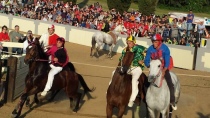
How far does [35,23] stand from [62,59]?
1624 cm

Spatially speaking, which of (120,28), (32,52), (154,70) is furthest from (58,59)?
(120,28)

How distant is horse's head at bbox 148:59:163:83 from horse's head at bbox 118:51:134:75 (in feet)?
2.72

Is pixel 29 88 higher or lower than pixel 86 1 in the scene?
lower

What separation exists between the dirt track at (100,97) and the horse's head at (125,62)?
292cm

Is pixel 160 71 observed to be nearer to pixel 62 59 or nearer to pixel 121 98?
pixel 121 98

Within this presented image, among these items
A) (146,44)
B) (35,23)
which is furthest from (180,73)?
(35,23)

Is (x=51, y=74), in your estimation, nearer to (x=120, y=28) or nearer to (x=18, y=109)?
(x=18, y=109)

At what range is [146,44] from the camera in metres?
22.5

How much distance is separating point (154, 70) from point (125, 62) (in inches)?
39.8

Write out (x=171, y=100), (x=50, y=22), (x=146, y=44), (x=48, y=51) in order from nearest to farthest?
(x=171, y=100) < (x=48, y=51) < (x=146, y=44) < (x=50, y=22)

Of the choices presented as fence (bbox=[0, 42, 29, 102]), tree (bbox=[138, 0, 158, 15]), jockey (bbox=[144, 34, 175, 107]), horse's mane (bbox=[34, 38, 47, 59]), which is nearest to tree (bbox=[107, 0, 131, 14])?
tree (bbox=[138, 0, 158, 15])

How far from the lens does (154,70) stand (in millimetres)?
8875

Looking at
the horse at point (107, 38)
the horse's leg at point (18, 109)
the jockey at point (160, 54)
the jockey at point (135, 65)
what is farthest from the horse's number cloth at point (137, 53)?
the horse at point (107, 38)

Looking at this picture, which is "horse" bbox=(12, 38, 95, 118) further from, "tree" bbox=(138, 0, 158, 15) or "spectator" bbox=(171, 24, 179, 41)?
"tree" bbox=(138, 0, 158, 15)
